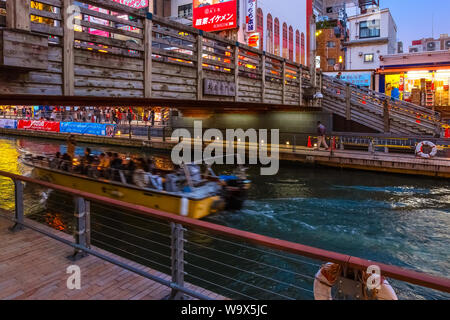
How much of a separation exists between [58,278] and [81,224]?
33.9 inches

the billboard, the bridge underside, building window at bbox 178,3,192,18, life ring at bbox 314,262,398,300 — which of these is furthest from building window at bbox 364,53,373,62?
life ring at bbox 314,262,398,300

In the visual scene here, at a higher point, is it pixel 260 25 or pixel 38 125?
pixel 260 25

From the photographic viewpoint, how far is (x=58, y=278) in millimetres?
4773

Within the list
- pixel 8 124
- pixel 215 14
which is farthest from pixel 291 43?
pixel 8 124

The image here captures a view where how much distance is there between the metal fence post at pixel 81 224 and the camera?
5.28 m

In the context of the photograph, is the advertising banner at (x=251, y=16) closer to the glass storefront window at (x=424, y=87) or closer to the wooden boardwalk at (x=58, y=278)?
the glass storefront window at (x=424, y=87)

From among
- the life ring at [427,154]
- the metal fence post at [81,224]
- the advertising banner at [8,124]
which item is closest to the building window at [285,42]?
the life ring at [427,154]

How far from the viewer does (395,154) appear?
1959 centimetres

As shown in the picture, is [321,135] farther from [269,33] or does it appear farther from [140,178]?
[269,33]

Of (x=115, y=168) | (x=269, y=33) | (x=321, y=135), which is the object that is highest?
(x=269, y=33)

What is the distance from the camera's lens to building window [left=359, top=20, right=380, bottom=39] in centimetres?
4138

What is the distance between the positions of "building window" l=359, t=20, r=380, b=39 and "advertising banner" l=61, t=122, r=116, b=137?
31.7m

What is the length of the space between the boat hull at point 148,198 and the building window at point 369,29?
39040 millimetres

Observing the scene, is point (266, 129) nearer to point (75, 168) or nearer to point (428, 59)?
point (75, 168)
